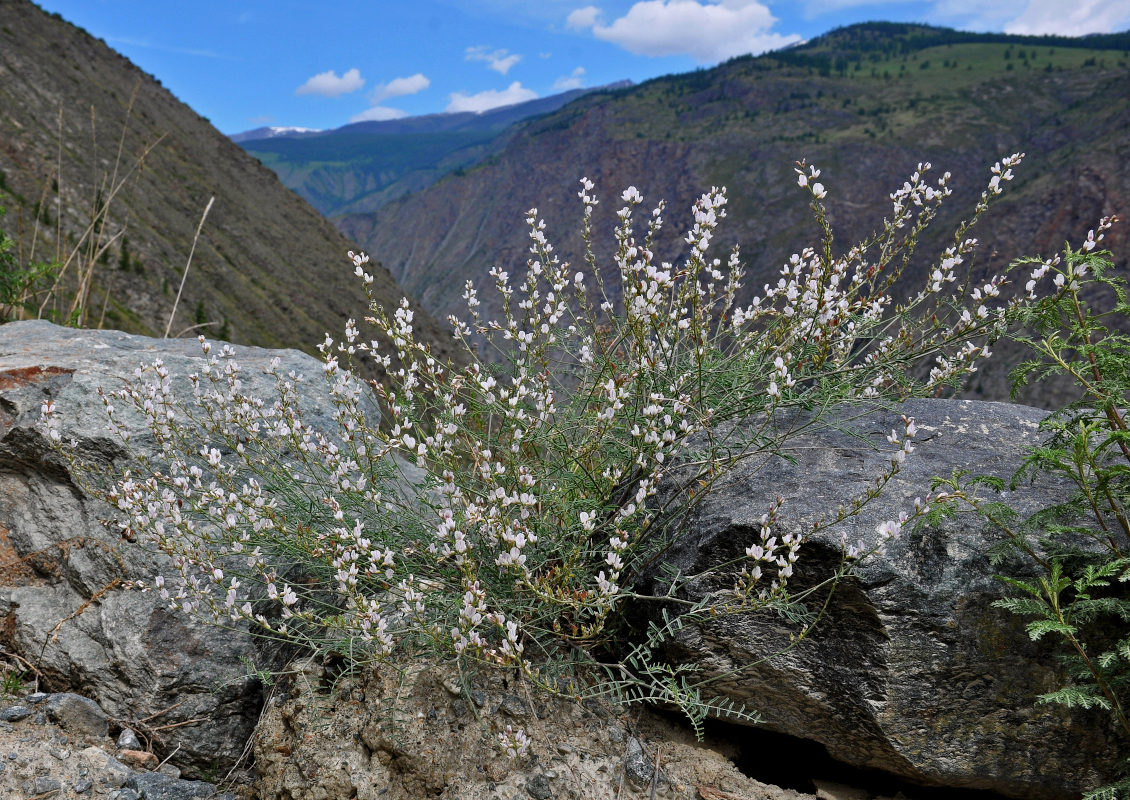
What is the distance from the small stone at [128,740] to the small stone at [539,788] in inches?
77.8

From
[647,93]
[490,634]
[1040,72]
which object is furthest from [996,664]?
[647,93]

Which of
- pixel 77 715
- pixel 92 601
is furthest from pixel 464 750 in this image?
pixel 92 601

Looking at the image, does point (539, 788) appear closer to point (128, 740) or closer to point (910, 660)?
point (910, 660)

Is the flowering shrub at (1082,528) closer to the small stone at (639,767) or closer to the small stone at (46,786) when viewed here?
A: the small stone at (639,767)

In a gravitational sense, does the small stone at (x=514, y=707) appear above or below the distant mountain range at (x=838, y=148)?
below

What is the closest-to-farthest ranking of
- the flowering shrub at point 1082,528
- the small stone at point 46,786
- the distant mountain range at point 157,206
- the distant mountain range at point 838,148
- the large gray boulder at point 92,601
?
the flowering shrub at point 1082,528 < the small stone at point 46,786 < the large gray boulder at point 92,601 < the distant mountain range at point 157,206 < the distant mountain range at point 838,148

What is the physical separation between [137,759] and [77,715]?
0.39 m

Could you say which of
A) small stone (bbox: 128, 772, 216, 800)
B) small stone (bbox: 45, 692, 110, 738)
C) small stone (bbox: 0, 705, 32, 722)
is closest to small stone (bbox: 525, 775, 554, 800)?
small stone (bbox: 128, 772, 216, 800)

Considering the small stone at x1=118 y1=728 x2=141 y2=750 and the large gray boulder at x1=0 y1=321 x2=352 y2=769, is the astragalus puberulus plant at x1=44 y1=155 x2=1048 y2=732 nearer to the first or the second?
the large gray boulder at x1=0 y1=321 x2=352 y2=769

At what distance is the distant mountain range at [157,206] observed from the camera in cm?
2577

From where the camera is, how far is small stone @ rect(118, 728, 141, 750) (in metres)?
3.24

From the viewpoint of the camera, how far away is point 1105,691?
8.27ft

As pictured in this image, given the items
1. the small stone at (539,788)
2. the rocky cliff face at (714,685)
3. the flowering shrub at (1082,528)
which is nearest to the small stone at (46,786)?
the rocky cliff face at (714,685)

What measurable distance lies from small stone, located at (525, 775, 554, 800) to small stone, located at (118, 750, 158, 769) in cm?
187
